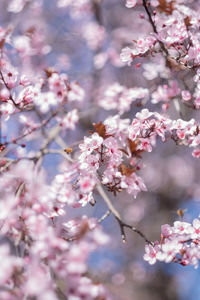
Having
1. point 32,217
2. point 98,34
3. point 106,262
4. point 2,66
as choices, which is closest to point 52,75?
point 2,66

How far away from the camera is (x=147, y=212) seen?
9.59 m

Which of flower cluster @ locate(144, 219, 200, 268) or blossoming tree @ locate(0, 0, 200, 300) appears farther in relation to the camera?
flower cluster @ locate(144, 219, 200, 268)

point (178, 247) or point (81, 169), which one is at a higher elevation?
point (81, 169)

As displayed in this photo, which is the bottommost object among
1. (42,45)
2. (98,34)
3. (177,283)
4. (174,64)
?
(177,283)

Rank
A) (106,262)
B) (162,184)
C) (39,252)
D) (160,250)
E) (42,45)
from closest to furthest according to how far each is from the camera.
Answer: (39,252), (160,250), (42,45), (106,262), (162,184)

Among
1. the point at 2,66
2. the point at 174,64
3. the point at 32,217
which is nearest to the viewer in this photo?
the point at 32,217

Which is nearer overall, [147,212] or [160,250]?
[160,250]

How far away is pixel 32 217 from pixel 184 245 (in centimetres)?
128

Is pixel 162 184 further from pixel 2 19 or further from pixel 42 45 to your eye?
pixel 2 19

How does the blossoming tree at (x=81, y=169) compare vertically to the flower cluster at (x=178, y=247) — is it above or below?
above

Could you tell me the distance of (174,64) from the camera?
3.23 metres

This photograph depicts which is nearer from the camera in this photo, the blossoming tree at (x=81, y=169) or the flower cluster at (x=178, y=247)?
the blossoming tree at (x=81, y=169)

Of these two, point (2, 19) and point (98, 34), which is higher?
point (2, 19)

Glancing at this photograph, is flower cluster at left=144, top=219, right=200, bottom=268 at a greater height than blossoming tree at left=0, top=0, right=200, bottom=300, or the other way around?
blossoming tree at left=0, top=0, right=200, bottom=300
